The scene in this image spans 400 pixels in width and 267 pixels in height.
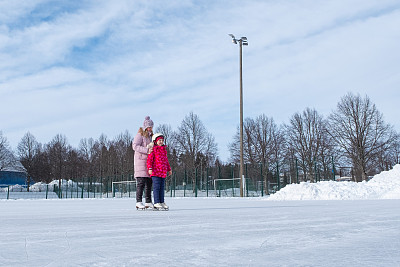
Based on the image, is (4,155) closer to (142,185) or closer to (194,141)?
(194,141)

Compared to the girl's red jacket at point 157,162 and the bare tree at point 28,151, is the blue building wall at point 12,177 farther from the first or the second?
the girl's red jacket at point 157,162

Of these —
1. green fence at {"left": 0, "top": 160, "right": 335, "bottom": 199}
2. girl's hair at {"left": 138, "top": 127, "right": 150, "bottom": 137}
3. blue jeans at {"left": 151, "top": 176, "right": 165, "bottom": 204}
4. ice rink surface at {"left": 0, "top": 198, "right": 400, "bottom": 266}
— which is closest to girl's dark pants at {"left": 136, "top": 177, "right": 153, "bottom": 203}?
blue jeans at {"left": 151, "top": 176, "right": 165, "bottom": 204}

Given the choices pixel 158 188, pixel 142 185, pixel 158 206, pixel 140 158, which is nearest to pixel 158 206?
pixel 158 206

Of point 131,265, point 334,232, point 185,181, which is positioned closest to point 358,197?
point 334,232

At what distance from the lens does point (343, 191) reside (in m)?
11.6

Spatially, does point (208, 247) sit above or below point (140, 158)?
below

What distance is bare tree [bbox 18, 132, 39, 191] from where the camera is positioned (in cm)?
5908

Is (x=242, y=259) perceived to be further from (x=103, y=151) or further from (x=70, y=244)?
(x=103, y=151)

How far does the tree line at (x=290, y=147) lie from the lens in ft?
102

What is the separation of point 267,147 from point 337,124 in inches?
299

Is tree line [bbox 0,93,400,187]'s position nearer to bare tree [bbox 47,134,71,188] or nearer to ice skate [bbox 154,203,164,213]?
bare tree [bbox 47,134,71,188]

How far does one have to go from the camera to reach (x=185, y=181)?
84.8ft

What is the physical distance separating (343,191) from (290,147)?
26.4 m

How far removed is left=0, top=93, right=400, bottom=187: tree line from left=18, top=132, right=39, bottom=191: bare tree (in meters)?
0.16
